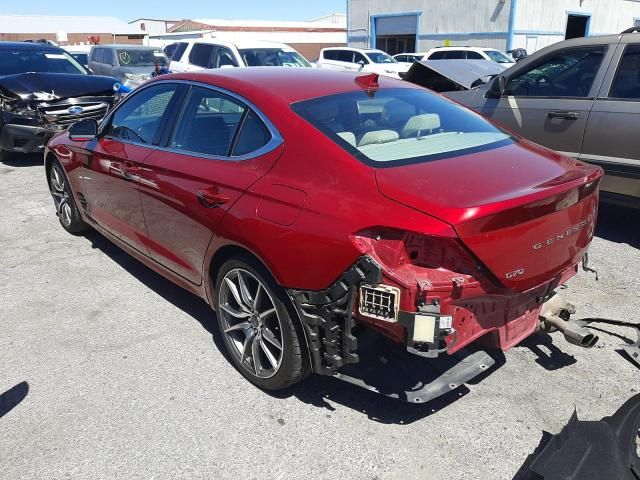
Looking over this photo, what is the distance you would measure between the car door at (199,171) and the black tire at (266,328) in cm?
25

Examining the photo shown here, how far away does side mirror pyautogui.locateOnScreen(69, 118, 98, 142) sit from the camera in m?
4.44

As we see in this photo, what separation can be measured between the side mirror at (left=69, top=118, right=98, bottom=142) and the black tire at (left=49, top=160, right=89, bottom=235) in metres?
0.50

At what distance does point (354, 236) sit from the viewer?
2312mm

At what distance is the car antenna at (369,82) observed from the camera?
330cm

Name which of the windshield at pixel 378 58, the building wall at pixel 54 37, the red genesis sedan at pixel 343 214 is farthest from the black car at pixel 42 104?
the building wall at pixel 54 37

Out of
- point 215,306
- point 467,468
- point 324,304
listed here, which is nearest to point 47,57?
point 215,306

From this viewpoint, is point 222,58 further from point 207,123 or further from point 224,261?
point 224,261

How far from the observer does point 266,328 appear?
2.90 metres

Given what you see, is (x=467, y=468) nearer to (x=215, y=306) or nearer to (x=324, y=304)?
(x=324, y=304)

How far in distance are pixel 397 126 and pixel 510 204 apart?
3.21 ft

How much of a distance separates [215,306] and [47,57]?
828 centimetres

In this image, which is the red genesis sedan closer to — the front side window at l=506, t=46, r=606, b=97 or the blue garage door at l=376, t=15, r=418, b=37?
the front side window at l=506, t=46, r=606, b=97

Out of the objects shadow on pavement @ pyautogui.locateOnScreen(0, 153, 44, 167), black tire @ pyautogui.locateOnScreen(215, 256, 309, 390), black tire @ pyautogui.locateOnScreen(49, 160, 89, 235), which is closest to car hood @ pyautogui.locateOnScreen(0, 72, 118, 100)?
shadow on pavement @ pyautogui.locateOnScreen(0, 153, 44, 167)

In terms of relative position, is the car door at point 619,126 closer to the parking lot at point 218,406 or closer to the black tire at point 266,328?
the parking lot at point 218,406
